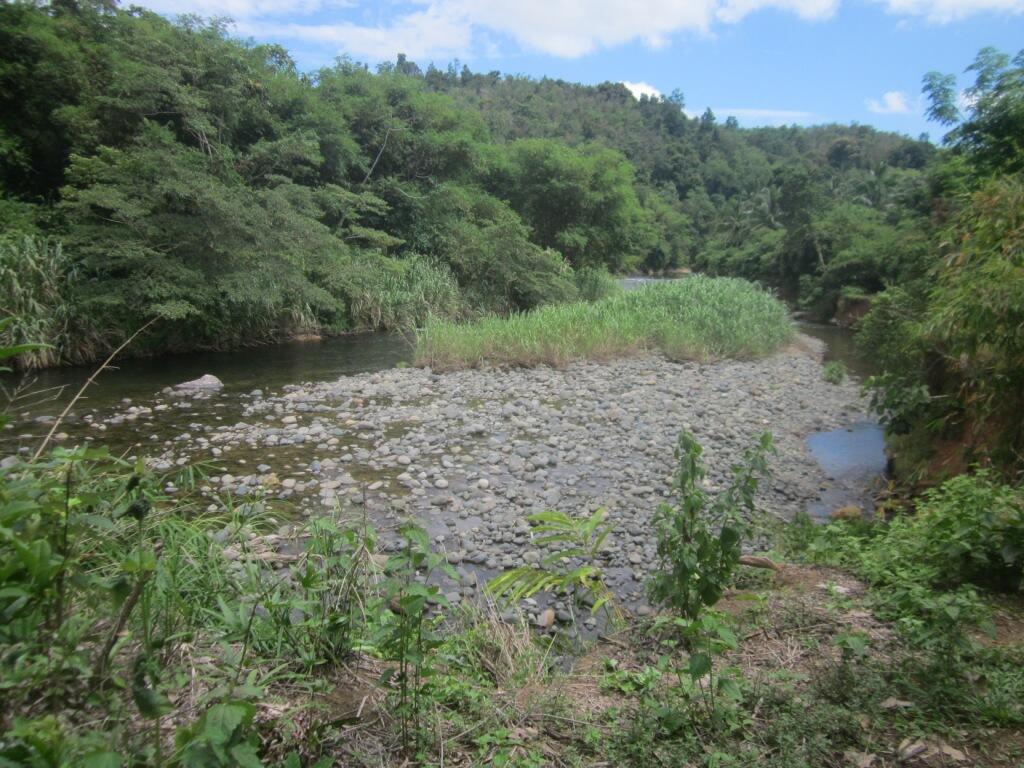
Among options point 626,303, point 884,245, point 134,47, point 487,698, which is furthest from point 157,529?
point 884,245

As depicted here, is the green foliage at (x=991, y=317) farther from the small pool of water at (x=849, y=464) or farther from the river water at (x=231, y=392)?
the river water at (x=231, y=392)

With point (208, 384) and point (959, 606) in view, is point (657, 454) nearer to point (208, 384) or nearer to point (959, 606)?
point (959, 606)

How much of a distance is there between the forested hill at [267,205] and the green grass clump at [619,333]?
3.83m

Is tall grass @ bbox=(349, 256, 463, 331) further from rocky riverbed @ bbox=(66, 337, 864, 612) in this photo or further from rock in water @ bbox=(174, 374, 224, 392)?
rock in water @ bbox=(174, 374, 224, 392)

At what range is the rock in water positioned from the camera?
33.2 ft

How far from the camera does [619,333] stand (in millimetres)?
13273

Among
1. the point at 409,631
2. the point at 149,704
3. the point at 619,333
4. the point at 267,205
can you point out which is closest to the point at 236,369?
the point at 267,205

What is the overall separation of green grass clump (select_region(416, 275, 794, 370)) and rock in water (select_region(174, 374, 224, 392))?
3884 millimetres

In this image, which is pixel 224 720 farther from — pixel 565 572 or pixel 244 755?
pixel 565 572

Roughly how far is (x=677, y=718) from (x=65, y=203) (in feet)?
46.3

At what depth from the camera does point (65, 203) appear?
11664 mm

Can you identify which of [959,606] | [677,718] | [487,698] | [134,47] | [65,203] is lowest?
[487,698]

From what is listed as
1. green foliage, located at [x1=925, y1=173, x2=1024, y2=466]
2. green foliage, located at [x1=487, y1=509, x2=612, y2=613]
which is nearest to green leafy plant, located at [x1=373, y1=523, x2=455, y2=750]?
green foliage, located at [x1=487, y1=509, x2=612, y2=613]

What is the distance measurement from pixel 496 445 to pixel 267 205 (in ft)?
31.6
